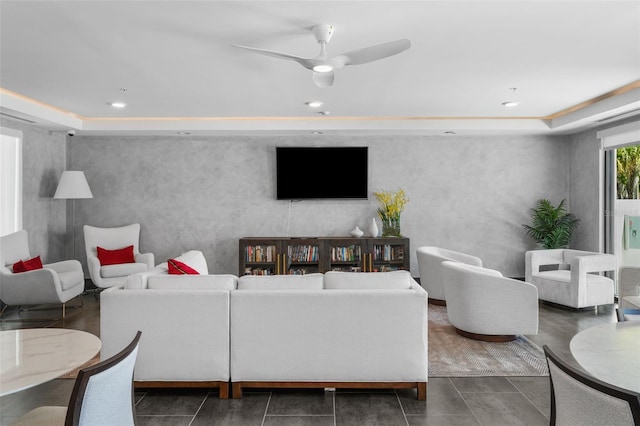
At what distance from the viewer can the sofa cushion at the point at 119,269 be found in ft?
19.7

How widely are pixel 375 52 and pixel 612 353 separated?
225cm

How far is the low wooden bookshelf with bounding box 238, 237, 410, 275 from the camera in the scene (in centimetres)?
689

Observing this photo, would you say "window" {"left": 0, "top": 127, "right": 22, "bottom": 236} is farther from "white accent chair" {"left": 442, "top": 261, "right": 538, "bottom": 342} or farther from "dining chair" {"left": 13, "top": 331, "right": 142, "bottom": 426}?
"white accent chair" {"left": 442, "top": 261, "right": 538, "bottom": 342}

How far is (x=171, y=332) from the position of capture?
123 inches

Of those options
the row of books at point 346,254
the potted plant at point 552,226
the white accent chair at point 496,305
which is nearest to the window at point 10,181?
the row of books at point 346,254

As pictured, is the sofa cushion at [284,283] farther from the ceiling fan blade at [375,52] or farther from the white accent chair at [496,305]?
the white accent chair at [496,305]

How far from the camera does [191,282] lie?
129 inches

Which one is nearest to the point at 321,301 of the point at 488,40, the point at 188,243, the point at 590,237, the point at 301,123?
the point at 488,40

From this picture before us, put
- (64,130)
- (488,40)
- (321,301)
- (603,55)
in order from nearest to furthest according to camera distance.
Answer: (321,301) → (488,40) → (603,55) → (64,130)

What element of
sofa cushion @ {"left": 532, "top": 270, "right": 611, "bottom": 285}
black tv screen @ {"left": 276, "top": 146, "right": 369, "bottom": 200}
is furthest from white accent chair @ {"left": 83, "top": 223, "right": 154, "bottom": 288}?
sofa cushion @ {"left": 532, "top": 270, "right": 611, "bottom": 285}

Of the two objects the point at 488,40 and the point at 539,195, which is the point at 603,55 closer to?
the point at 488,40

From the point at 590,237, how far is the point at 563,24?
14.9ft

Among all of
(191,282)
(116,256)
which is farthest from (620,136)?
(116,256)

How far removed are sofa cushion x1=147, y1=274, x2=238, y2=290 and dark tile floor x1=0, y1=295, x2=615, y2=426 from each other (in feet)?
2.43
